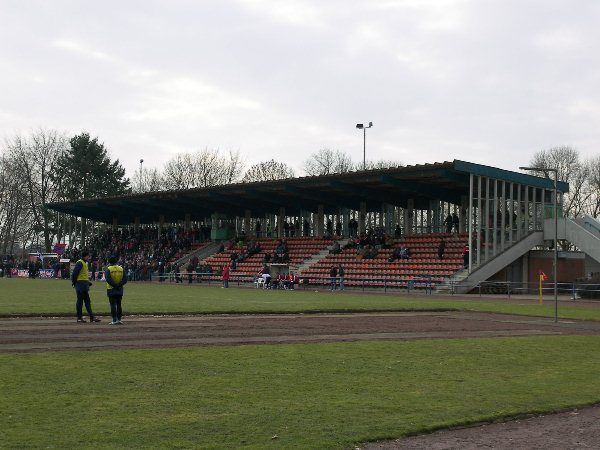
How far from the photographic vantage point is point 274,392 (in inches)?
412

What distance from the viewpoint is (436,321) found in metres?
24.2

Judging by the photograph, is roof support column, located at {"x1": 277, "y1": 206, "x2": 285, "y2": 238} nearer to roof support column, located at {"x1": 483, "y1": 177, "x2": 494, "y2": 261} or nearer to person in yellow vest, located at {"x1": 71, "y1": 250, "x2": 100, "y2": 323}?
roof support column, located at {"x1": 483, "y1": 177, "x2": 494, "y2": 261}

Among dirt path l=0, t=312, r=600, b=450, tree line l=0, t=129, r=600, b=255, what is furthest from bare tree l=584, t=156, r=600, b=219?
dirt path l=0, t=312, r=600, b=450

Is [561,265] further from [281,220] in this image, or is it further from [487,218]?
[281,220]

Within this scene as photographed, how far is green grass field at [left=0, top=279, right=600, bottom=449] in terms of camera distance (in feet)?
26.6

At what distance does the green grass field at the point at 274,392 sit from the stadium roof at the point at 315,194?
107 ft

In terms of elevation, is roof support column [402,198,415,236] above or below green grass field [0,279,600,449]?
above

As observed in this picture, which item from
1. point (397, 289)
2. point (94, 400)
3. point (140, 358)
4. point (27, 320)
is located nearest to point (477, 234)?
point (397, 289)

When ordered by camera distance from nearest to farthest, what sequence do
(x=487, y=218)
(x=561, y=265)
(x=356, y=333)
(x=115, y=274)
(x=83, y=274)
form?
(x=356, y=333) → (x=115, y=274) → (x=83, y=274) → (x=487, y=218) → (x=561, y=265)

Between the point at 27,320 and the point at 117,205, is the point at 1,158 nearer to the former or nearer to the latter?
the point at 117,205

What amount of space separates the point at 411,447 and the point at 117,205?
71298 millimetres

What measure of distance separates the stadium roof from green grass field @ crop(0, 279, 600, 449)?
32601 mm

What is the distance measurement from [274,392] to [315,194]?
162ft

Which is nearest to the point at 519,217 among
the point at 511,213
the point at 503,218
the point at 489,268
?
the point at 511,213
